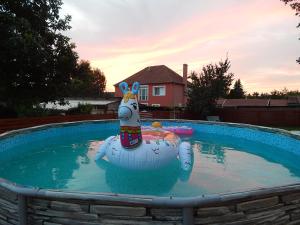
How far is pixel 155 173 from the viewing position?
24.8 feet

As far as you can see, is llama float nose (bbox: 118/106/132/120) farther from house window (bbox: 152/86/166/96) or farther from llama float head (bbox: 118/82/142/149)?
house window (bbox: 152/86/166/96)

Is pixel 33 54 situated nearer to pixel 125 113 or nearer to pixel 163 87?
pixel 125 113

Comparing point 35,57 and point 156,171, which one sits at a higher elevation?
point 35,57

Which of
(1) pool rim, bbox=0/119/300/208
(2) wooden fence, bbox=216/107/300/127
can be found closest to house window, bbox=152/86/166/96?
(2) wooden fence, bbox=216/107/300/127

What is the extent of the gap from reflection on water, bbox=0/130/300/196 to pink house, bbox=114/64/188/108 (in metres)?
27.2

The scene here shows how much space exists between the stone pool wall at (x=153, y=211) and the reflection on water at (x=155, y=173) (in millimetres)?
2444

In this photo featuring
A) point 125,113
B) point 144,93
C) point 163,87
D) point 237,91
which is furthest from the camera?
point 237,91

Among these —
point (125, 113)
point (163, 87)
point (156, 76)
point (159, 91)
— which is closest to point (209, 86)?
point (163, 87)

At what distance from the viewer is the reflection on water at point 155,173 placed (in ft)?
21.7

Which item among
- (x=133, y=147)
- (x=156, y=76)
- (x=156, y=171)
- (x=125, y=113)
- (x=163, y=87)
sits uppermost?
(x=156, y=76)

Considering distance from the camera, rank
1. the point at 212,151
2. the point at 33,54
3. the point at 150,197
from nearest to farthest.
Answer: the point at 150,197 < the point at 212,151 < the point at 33,54

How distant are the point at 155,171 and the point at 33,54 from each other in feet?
37.3

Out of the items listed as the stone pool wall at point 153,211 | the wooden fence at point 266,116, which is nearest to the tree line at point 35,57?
the stone pool wall at point 153,211

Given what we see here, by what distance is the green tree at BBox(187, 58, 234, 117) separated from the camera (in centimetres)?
2567
